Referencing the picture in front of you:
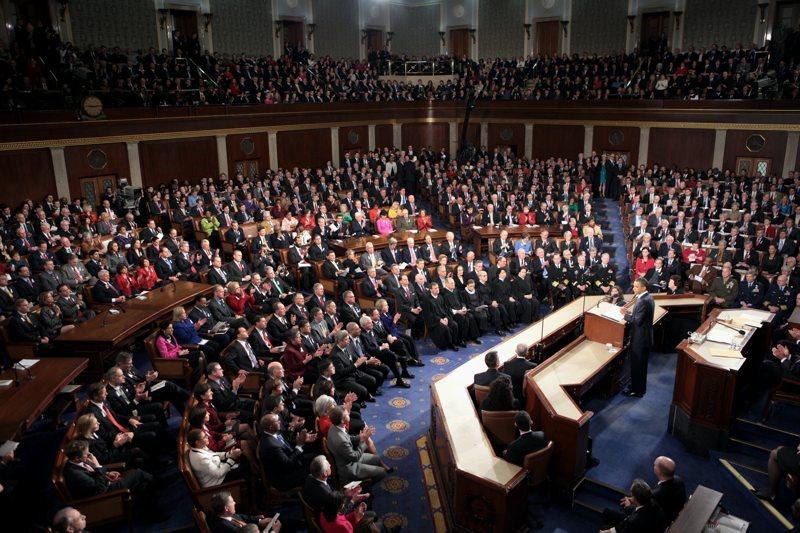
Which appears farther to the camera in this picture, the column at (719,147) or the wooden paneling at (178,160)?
the column at (719,147)

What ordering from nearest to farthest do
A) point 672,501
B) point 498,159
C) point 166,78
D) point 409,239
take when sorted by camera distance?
point 672,501
point 409,239
point 166,78
point 498,159

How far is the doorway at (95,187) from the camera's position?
16312mm

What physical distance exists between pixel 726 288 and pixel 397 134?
17497mm

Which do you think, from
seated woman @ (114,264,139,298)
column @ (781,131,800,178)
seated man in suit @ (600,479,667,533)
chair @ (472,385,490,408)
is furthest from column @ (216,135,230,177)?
column @ (781,131,800,178)

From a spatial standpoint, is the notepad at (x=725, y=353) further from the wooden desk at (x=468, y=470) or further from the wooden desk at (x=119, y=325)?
the wooden desk at (x=119, y=325)

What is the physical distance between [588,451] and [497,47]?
25193 mm

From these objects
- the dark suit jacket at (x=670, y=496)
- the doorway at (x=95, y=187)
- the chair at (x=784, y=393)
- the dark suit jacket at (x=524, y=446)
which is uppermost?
the doorway at (x=95, y=187)

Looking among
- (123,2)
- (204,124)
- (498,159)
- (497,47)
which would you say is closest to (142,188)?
(204,124)

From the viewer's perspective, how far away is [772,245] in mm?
11859

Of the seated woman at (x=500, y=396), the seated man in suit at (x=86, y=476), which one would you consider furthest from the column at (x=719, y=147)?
the seated man in suit at (x=86, y=476)

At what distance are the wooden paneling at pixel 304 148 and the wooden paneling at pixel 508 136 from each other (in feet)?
24.2

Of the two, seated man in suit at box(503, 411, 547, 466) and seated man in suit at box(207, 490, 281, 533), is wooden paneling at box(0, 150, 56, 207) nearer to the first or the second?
seated man in suit at box(207, 490, 281, 533)

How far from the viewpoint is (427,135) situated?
26.0 metres

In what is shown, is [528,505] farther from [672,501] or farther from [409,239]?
[409,239]
